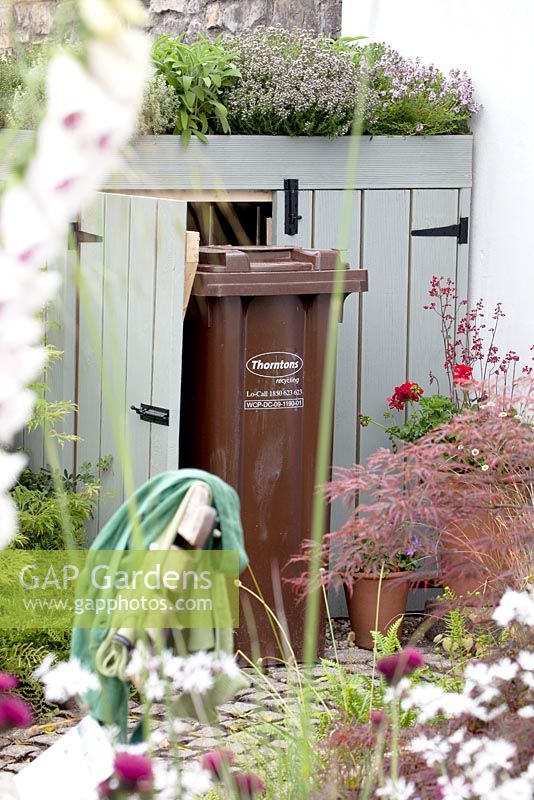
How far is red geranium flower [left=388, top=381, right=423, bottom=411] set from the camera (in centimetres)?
515

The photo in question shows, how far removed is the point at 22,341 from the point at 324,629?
4409 millimetres

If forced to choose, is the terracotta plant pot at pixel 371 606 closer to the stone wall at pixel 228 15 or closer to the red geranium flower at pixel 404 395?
the red geranium flower at pixel 404 395

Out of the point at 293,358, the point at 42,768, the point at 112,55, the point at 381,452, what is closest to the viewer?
the point at 112,55

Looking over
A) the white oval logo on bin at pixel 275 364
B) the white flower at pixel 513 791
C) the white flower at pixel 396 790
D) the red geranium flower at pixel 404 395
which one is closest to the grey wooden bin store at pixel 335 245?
the red geranium flower at pixel 404 395

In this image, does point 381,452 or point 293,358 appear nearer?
point 381,452

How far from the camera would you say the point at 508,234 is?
5301mm

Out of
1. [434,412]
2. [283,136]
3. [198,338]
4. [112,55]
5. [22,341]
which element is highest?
[283,136]

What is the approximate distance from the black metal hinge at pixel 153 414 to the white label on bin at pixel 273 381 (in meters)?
0.34

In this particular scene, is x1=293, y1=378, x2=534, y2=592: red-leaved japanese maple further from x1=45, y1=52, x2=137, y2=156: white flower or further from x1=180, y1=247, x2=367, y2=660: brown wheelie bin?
x1=45, y1=52, x2=137, y2=156: white flower

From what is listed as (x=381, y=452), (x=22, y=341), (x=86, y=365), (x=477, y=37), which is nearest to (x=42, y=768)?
(x=381, y=452)

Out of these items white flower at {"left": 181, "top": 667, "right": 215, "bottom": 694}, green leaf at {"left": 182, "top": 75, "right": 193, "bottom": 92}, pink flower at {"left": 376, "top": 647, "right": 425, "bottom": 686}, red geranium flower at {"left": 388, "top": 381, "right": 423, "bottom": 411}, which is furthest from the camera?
red geranium flower at {"left": 388, "top": 381, "right": 423, "bottom": 411}

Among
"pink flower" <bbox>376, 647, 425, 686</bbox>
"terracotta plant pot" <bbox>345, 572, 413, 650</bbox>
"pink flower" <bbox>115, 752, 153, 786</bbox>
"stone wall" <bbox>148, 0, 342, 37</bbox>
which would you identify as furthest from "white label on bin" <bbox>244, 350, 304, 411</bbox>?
"stone wall" <bbox>148, 0, 342, 37</bbox>

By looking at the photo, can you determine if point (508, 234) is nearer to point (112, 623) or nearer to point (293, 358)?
point (293, 358)

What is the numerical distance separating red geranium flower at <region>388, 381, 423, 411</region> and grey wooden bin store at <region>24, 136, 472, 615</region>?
0.72ft
